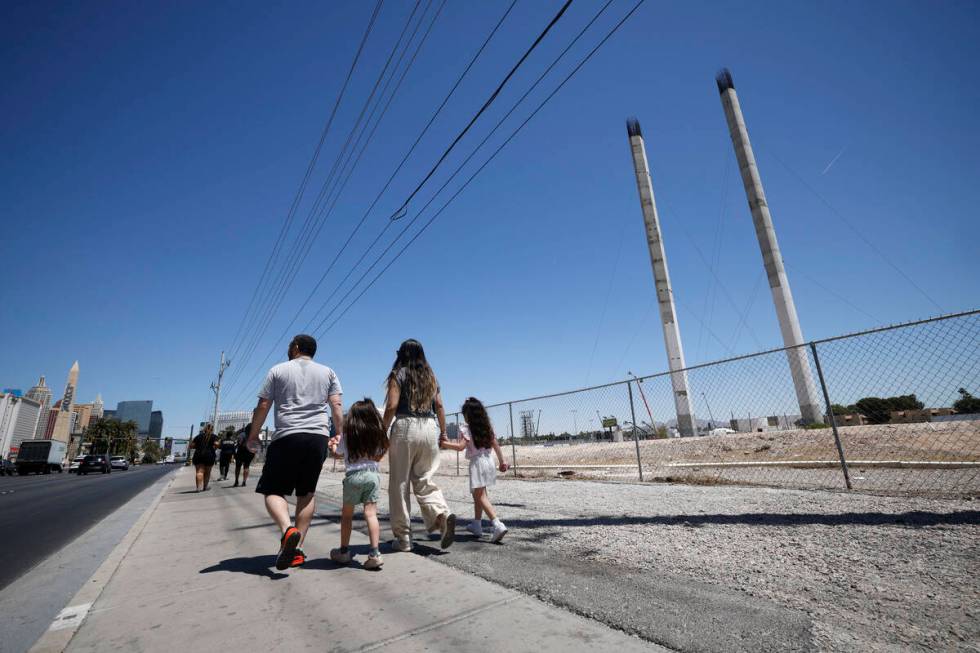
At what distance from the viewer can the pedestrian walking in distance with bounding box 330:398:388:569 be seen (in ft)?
10.3

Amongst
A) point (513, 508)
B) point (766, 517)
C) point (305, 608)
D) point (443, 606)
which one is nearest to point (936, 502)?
point (766, 517)

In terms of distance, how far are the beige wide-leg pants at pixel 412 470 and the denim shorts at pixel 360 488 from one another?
15 centimetres

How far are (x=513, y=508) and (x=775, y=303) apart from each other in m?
37.0

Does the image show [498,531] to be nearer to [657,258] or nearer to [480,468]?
[480,468]

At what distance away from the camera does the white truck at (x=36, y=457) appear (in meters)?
33.2

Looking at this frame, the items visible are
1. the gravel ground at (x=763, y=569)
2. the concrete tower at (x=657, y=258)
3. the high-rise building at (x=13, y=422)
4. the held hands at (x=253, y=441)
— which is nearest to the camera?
the gravel ground at (x=763, y=569)

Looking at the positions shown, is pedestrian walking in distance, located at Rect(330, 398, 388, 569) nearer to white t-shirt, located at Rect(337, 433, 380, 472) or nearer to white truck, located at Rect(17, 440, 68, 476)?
white t-shirt, located at Rect(337, 433, 380, 472)

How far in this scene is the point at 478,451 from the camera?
427 cm

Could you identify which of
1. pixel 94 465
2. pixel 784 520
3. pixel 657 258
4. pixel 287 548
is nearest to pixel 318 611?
pixel 287 548

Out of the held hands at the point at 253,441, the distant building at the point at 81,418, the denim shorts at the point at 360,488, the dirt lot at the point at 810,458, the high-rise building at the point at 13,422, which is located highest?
the distant building at the point at 81,418

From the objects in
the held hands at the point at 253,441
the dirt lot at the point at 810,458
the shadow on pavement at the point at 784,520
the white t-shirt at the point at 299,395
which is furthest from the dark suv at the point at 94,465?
the shadow on pavement at the point at 784,520

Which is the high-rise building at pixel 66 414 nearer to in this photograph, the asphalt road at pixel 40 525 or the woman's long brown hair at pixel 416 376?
the asphalt road at pixel 40 525

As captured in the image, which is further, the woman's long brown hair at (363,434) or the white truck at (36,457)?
the white truck at (36,457)

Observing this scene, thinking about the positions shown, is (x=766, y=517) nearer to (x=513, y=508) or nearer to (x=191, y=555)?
(x=513, y=508)
